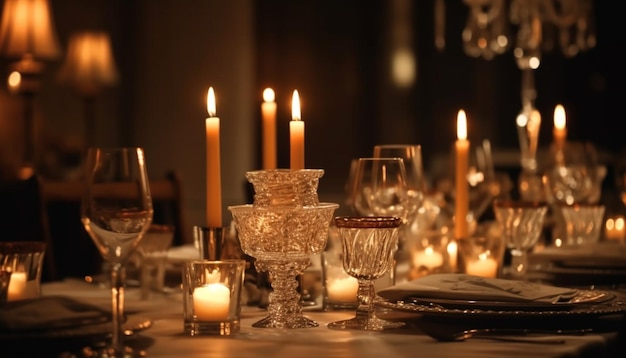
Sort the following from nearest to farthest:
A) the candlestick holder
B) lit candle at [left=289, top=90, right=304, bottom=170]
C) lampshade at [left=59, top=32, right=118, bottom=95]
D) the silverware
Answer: the silverware < the candlestick holder < lit candle at [left=289, top=90, right=304, bottom=170] < lampshade at [left=59, top=32, right=118, bottom=95]

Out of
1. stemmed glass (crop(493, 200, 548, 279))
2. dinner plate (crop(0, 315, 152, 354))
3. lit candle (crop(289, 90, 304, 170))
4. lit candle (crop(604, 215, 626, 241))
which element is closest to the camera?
dinner plate (crop(0, 315, 152, 354))

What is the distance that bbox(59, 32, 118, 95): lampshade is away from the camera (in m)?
6.27

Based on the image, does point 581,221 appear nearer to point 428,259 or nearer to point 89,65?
point 428,259

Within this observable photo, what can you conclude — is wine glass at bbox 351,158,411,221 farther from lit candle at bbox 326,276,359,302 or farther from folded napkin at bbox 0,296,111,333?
folded napkin at bbox 0,296,111,333

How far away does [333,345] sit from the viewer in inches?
49.8

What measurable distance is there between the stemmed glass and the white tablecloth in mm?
501

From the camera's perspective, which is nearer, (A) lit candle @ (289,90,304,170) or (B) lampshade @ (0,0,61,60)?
(A) lit candle @ (289,90,304,170)

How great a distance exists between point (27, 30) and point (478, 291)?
3.58 m

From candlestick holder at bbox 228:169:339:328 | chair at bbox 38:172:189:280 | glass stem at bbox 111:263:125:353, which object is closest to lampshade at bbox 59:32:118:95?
chair at bbox 38:172:189:280

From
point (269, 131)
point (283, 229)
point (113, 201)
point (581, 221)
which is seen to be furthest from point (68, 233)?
point (113, 201)

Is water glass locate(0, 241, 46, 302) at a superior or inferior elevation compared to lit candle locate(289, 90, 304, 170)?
inferior

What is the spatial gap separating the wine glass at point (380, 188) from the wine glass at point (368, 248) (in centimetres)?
32

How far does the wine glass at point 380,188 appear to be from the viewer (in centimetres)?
171

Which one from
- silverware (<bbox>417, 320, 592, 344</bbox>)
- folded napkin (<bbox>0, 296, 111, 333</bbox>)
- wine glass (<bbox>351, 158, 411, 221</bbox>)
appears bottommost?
silverware (<bbox>417, 320, 592, 344</bbox>)
